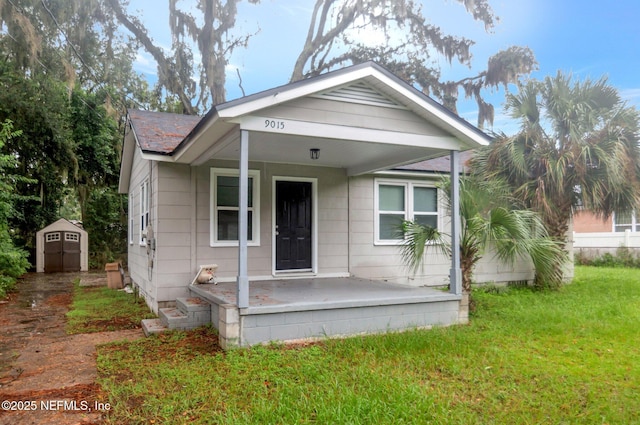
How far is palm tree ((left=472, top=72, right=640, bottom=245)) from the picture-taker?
8820mm

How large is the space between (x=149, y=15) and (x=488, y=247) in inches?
630

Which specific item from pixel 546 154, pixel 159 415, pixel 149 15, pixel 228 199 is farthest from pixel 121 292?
pixel 149 15

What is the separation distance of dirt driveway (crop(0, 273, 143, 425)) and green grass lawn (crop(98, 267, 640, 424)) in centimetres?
20

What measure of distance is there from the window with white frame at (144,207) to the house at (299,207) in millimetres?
39

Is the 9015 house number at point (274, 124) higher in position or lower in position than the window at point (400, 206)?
higher

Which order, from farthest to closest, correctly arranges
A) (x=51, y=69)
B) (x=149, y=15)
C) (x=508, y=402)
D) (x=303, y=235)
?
(x=149, y=15) < (x=51, y=69) < (x=303, y=235) < (x=508, y=402)

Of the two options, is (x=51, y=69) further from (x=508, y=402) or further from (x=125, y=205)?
(x=508, y=402)

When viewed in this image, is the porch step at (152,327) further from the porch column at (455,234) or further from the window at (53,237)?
the window at (53,237)

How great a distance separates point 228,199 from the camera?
7770 mm

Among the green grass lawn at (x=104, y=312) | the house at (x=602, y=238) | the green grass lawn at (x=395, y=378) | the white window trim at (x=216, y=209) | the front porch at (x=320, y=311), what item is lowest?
the green grass lawn at (x=104, y=312)

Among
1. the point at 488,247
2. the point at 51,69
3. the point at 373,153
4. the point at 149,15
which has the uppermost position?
the point at 149,15

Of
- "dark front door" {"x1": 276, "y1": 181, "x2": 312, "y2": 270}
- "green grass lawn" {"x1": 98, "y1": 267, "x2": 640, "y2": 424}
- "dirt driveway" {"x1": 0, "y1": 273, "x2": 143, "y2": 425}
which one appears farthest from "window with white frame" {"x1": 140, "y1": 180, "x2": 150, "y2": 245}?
"green grass lawn" {"x1": 98, "y1": 267, "x2": 640, "y2": 424}

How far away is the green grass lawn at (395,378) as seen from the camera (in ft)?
10.8

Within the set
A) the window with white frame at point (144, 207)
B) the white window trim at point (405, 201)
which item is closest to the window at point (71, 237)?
the window with white frame at point (144, 207)
